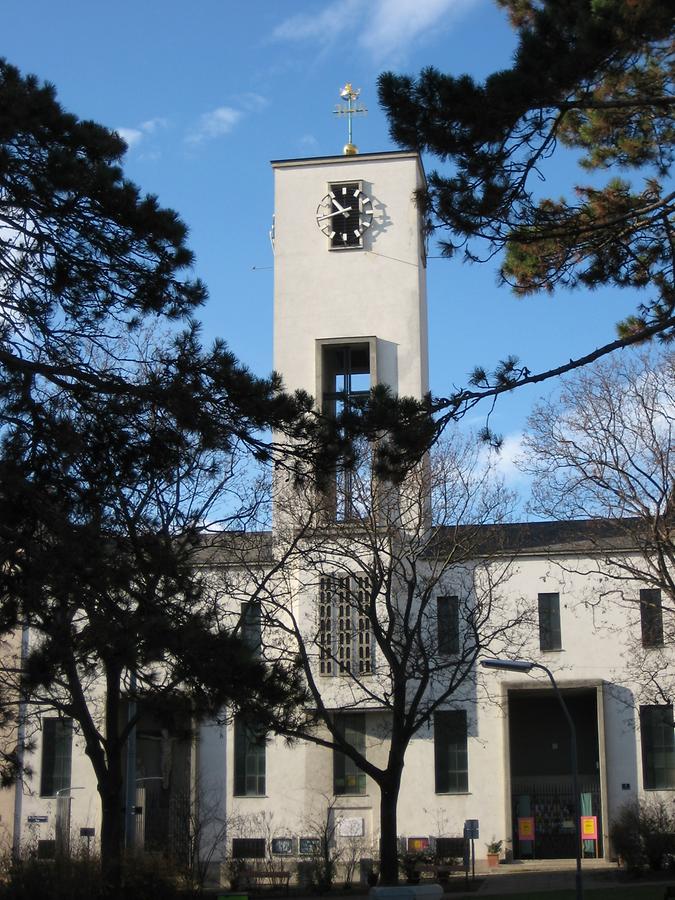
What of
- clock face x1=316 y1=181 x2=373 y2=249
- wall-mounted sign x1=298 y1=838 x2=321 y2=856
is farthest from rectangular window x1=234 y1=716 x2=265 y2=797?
clock face x1=316 y1=181 x2=373 y2=249

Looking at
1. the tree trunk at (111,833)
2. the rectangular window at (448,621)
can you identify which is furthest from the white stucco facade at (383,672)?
the tree trunk at (111,833)

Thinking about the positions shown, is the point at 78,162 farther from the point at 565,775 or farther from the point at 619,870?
the point at 565,775

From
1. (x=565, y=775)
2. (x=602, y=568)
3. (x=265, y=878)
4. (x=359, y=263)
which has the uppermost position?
(x=359, y=263)

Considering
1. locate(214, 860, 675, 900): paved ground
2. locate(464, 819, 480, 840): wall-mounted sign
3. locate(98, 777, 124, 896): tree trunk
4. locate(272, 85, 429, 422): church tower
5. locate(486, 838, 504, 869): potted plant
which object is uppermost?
locate(272, 85, 429, 422): church tower

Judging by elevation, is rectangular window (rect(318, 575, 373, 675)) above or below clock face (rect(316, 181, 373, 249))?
below

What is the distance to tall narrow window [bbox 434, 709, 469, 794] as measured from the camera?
38438 mm

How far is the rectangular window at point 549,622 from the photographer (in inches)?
1547

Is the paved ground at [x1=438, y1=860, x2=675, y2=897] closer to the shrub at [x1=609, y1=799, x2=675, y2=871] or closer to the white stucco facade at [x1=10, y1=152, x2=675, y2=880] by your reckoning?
the shrub at [x1=609, y1=799, x2=675, y2=871]

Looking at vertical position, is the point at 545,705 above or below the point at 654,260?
below

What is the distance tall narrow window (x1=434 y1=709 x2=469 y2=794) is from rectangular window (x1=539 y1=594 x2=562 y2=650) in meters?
3.61

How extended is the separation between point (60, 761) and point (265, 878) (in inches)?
378

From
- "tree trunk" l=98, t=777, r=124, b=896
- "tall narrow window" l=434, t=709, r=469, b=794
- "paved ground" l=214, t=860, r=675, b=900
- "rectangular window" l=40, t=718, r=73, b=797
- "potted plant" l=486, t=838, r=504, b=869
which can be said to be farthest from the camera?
"rectangular window" l=40, t=718, r=73, b=797

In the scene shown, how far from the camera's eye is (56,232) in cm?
1276

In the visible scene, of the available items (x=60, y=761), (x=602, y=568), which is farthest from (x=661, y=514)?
A: (x=60, y=761)
